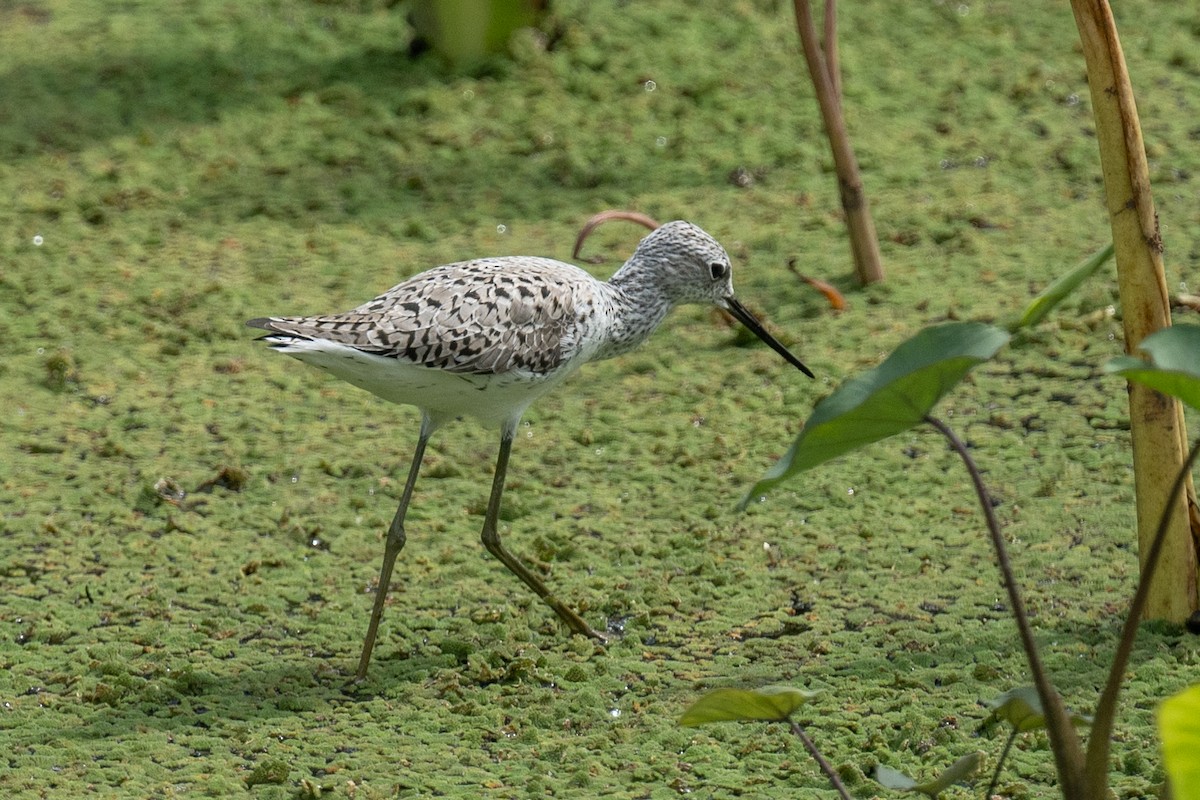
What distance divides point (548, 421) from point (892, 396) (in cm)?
297

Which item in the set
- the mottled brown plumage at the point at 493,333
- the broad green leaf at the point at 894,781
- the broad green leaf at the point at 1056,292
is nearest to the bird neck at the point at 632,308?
the mottled brown plumage at the point at 493,333

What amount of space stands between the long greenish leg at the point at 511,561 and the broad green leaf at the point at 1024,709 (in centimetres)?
153

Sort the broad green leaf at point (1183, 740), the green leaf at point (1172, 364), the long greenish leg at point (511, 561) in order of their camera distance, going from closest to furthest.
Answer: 1. the broad green leaf at point (1183, 740)
2. the green leaf at point (1172, 364)
3. the long greenish leg at point (511, 561)

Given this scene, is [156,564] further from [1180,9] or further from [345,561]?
[1180,9]

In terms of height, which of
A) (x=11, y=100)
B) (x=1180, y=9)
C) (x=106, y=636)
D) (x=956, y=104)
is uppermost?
(x=1180, y=9)

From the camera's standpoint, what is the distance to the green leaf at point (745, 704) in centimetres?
240

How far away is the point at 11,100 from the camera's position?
7332 millimetres

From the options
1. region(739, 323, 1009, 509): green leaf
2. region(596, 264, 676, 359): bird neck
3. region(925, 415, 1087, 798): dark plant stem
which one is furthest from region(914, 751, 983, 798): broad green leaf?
region(596, 264, 676, 359): bird neck

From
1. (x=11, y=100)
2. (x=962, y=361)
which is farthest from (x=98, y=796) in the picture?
(x=11, y=100)

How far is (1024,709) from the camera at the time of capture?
251 cm

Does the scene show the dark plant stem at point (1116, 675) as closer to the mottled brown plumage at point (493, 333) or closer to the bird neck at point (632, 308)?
the mottled brown plumage at point (493, 333)

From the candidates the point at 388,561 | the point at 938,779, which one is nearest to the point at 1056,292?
the point at 938,779

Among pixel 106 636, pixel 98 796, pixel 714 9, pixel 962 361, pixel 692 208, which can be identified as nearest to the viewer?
pixel 962 361

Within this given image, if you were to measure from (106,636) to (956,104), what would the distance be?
472 centimetres
